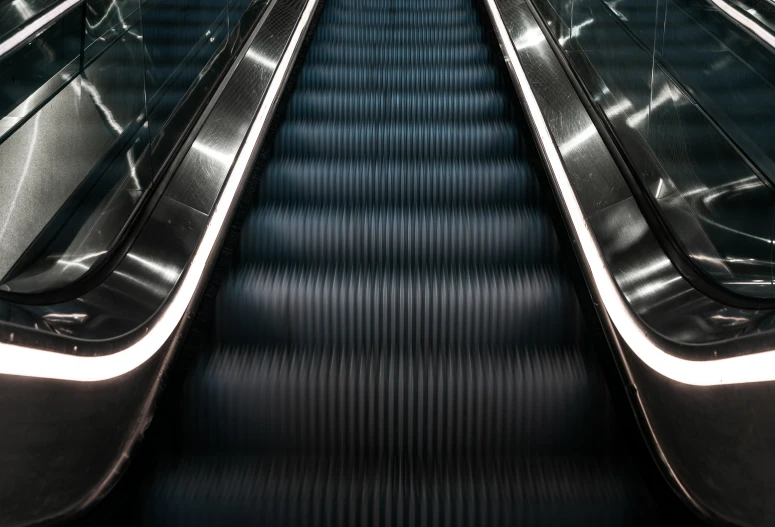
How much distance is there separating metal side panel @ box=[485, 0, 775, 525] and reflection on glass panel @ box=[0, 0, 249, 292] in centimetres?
181

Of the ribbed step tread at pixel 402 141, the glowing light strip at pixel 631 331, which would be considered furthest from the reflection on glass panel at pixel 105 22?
the glowing light strip at pixel 631 331

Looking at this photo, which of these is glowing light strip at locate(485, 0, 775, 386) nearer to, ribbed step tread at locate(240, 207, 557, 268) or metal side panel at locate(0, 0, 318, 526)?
ribbed step tread at locate(240, 207, 557, 268)

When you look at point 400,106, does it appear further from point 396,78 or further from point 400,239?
point 400,239

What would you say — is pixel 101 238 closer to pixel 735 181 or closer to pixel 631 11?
pixel 735 181

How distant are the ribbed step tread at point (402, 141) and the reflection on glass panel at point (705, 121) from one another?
2.37 feet

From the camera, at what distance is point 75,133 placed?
2.74m

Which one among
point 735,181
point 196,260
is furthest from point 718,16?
point 196,260

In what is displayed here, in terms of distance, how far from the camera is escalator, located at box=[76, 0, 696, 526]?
7.61ft

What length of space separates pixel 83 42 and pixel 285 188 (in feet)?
4.67

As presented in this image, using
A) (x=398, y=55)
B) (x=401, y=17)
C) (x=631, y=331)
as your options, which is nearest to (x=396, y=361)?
(x=631, y=331)

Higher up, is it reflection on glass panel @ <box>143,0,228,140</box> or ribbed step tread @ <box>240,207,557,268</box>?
reflection on glass panel @ <box>143,0,228,140</box>

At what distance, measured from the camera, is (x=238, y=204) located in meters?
3.54

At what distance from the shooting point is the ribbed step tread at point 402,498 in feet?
7.47

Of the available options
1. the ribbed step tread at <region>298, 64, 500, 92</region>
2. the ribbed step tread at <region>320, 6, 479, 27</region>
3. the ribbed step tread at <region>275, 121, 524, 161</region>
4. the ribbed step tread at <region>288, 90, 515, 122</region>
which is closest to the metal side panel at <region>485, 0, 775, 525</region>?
the ribbed step tread at <region>275, 121, 524, 161</region>
